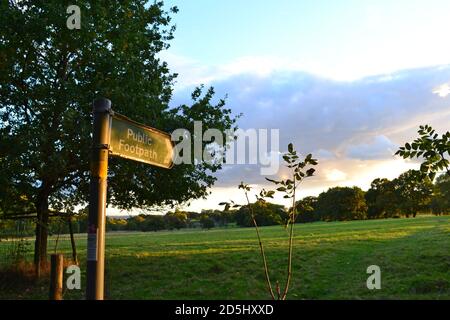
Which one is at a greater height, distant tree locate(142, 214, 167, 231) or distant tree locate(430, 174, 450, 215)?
distant tree locate(430, 174, 450, 215)

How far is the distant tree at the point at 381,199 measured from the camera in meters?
103

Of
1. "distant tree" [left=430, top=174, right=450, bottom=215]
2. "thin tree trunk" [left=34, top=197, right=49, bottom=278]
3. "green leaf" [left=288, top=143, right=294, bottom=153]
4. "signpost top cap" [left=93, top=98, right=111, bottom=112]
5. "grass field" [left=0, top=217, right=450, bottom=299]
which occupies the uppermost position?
"signpost top cap" [left=93, top=98, right=111, bottom=112]

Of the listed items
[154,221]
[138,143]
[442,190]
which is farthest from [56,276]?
[154,221]

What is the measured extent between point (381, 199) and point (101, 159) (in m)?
107

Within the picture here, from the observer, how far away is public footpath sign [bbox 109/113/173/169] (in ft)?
15.0

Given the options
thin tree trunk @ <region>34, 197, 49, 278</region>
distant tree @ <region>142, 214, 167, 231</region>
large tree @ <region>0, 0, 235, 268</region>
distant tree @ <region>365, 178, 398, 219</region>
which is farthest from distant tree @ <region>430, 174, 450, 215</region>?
distant tree @ <region>365, 178, 398, 219</region>

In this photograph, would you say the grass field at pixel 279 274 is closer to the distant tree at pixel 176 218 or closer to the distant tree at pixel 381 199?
the distant tree at pixel 176 218

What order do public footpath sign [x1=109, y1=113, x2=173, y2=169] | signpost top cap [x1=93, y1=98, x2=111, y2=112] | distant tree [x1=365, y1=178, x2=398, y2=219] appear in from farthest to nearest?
distant tree [x1=365, y1=178, x2=398, y2=219] → public footpath sign [x1=109, y1=113, x2=173, y2=169] → signpost top cap [x1=93, y1=98, x2=111, y2=112]

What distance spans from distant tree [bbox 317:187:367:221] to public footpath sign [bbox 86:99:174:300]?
349 feet

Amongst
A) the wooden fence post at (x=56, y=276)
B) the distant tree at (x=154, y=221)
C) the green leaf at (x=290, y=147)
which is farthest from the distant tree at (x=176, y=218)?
the wooden fence post at (x=56, y=276)

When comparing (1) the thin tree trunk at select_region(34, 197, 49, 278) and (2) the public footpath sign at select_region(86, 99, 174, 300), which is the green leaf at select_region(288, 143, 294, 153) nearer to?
(2) the public footpath sign at select_region(86, 99, 174, 300)

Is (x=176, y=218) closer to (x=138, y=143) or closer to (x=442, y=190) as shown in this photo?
(x=442, y=190)

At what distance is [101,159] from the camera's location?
14.1 ft

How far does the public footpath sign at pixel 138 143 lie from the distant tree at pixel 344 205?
106m
